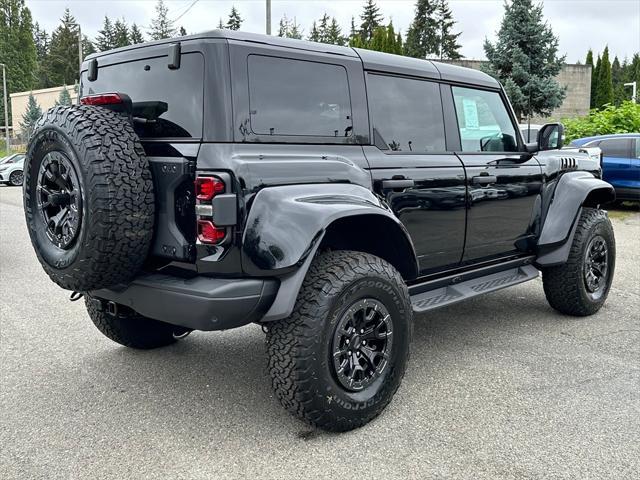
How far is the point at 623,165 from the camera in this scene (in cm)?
1219

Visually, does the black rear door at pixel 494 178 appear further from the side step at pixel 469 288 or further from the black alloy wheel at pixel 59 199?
the black alloy wheel at pixel 59 199

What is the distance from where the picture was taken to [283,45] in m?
3.31

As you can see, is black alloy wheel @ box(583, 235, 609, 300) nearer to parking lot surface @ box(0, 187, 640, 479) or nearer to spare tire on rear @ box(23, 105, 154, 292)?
parking lot surface @ box(0, 187, 640, 479)

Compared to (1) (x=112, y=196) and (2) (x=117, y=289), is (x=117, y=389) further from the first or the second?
(1) (x=112, y=196)

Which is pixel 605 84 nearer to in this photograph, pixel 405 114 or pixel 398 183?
pixel 405 114

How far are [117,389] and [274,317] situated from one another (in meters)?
1.41

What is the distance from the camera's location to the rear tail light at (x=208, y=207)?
284cm

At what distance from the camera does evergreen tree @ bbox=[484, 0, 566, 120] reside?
67.1 feet

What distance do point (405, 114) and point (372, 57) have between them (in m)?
0.43

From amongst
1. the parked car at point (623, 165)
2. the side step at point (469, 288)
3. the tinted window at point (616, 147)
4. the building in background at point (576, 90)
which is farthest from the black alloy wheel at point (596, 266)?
the building in background at point (576, 90)

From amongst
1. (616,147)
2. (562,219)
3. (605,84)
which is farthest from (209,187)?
(605,84)

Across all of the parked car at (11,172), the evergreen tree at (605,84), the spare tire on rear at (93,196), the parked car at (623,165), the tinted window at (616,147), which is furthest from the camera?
the evergreen tree at (605,84)

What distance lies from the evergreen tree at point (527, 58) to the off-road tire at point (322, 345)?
18942 millimetres

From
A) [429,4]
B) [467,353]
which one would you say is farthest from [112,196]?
[429,4]
